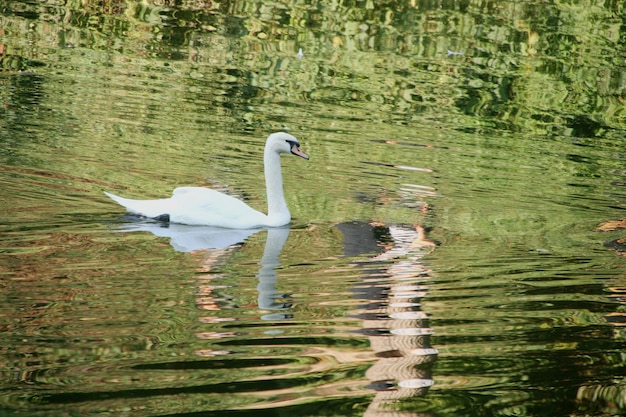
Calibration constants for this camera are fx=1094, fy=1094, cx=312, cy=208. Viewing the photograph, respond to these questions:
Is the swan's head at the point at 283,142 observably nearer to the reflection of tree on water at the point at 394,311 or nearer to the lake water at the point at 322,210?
the lake water at the point at 322,210

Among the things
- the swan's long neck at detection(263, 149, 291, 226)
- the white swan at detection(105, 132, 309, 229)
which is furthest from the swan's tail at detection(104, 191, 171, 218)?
the swan's long neck at detection(263, 149, 291, 226)

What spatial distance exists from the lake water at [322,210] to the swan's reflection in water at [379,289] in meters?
0.02

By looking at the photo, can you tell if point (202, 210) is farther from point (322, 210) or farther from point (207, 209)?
point (322, 210)

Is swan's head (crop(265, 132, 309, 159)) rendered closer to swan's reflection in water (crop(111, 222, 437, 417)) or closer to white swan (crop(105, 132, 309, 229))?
white swan (crop(105, 132, 309, 229))

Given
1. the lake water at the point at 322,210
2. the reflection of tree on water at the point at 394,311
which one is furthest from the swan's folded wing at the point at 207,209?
the reflection of tree on water at the point at 394,311

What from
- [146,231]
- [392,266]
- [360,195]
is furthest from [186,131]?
[392,266]

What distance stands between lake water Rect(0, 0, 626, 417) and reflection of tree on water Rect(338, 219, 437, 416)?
2 centimetres

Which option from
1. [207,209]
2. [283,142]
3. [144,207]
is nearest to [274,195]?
[283,142]

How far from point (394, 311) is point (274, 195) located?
3.09m

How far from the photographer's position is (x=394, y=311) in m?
6.25

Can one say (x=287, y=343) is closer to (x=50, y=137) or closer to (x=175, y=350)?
(x=175, y=350)

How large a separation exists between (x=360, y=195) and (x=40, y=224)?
3086mm

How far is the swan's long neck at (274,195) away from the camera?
29.7 ft

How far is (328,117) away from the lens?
43.5 feet
